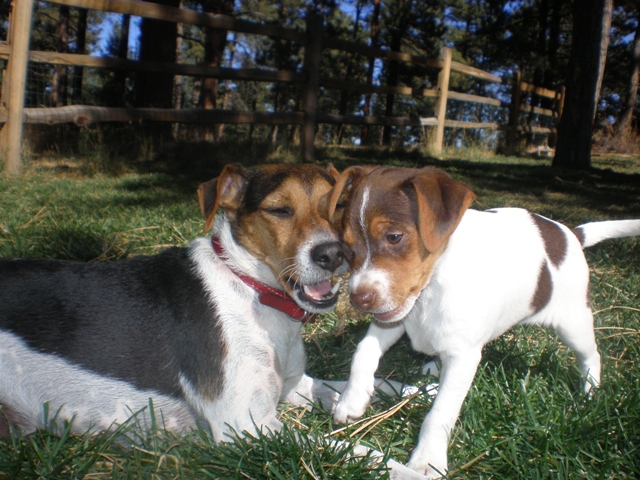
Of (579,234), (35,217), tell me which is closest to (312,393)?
(579,234)

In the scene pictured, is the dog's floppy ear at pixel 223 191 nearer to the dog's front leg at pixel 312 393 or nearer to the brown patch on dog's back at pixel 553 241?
the dog's front leg at pixel 312 393

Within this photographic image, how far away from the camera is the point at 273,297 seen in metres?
3.06

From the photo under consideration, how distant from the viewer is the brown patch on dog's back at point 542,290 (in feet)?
10.7

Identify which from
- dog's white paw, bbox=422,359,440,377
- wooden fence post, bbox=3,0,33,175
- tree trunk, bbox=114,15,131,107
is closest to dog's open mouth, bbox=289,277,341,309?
dog's white paw, bbox=422,359,440,377

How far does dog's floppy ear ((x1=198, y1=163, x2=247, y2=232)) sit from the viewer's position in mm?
3148

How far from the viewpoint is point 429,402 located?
3.20m

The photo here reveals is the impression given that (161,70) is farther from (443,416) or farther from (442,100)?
(442,100)

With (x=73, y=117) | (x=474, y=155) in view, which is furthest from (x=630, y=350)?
(x=474, y=155)

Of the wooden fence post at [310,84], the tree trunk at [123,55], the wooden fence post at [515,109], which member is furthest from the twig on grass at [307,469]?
the wooden fence post at [515,109]

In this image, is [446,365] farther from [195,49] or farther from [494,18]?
[195,49]

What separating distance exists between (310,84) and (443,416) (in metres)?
9.21

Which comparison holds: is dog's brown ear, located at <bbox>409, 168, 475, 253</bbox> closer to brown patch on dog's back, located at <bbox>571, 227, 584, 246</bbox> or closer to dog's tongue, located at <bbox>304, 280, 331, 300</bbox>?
dog's tongue, located at <bbox>304, 280, 331, 300</bbox>

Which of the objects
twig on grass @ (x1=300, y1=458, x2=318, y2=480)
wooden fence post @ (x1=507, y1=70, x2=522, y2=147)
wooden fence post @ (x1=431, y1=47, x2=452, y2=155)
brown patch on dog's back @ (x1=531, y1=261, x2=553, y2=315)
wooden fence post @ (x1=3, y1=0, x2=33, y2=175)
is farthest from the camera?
wooden fence post @ (x1=507, y1=70, x2=522, y2=147)

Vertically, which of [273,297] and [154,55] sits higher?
[154,55]
